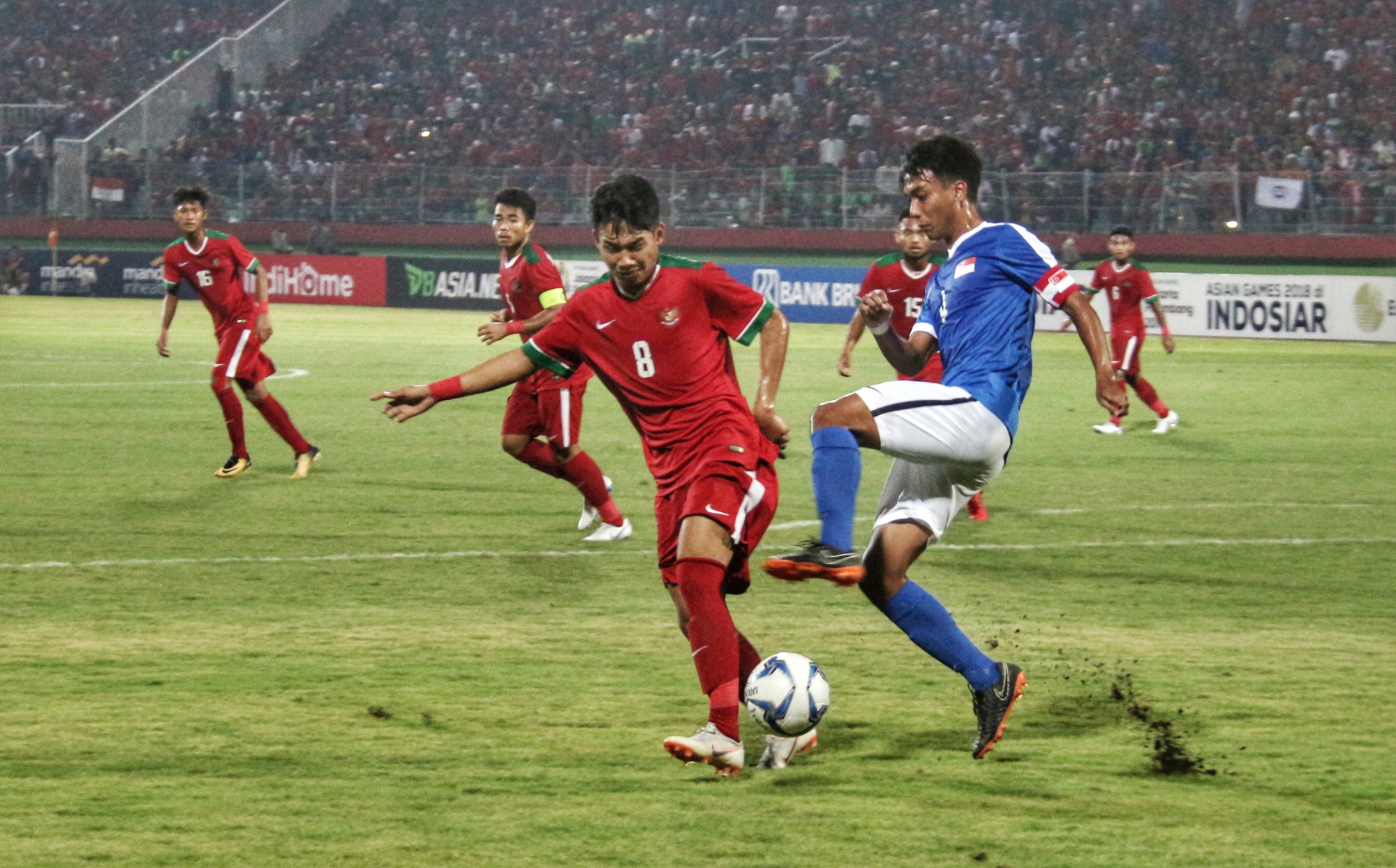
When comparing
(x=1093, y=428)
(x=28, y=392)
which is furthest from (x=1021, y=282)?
(x=28, y=392)

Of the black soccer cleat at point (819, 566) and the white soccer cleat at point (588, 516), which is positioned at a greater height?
the black soccer cleat at point (819, 566)

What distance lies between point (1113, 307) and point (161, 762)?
13.9 metres

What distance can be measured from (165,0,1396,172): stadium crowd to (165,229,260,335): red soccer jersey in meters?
24.5

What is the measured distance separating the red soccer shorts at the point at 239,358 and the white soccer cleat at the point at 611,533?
4140mm

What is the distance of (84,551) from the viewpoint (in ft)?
30.2

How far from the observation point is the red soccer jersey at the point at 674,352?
17.1ft

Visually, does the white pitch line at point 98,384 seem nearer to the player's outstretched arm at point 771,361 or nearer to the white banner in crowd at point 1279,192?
the player's outstretched arm at point 771,361

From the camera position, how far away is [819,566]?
15.2ft

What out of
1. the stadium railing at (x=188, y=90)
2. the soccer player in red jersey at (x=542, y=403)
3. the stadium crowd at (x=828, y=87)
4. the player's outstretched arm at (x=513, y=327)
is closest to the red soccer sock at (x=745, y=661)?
the player's outstretched arm at (x=513, y=327)

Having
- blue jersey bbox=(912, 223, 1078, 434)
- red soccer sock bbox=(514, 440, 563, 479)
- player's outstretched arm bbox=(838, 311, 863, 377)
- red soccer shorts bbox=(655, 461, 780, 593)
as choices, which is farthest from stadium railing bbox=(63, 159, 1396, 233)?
red soccer shorts bbox=(655, 461, 780, 593)

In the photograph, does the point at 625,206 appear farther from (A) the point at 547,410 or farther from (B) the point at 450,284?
(B) the point at 450,284

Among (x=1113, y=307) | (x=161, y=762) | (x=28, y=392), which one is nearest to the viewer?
(x=161, y=762)

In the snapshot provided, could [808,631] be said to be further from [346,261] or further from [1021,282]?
[346,261]

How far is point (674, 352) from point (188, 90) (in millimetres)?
45736
